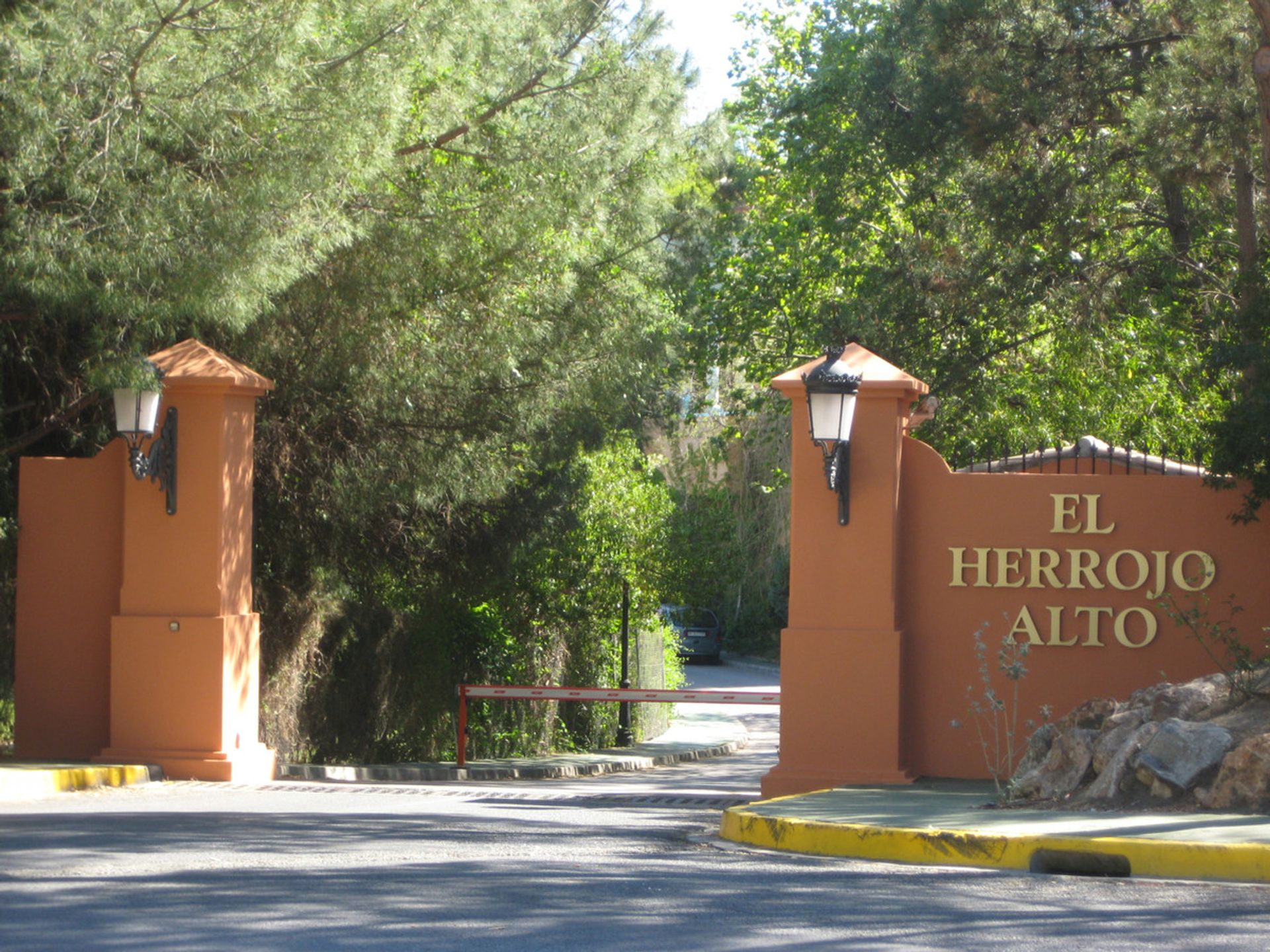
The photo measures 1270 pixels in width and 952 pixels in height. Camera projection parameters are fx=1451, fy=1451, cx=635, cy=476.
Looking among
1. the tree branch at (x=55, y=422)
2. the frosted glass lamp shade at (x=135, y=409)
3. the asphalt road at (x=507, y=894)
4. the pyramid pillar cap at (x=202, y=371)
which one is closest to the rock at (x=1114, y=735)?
the asphalt road at (x=507, y=894)

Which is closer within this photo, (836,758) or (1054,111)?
(836,758)

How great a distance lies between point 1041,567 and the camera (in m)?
10.8

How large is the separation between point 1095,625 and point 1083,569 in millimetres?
420

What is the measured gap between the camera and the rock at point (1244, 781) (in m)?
8.57

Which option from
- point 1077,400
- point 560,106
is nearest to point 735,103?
point 1077,400

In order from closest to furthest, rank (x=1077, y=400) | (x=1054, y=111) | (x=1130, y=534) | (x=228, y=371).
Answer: (x=1130, y=534), (x=228, y=371), (x=1054, y=111), (x=1077, y=400)

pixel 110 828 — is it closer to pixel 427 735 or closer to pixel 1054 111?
pixel 427 735

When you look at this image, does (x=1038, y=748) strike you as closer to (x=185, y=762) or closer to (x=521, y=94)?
(x=185, y=762)

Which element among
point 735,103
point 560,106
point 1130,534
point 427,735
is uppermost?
point 735,103

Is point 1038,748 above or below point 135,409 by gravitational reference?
below

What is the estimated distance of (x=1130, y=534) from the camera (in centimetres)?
1073

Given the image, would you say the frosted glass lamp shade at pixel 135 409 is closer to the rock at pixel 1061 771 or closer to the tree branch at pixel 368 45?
the tree branch at pixel 368 45

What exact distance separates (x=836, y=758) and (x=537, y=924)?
510cm

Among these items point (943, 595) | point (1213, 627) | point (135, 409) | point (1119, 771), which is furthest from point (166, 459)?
point (1213, 627)
